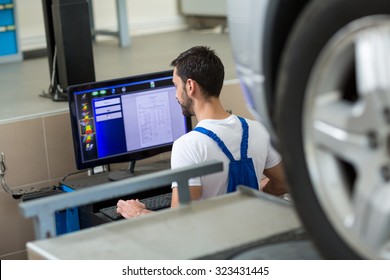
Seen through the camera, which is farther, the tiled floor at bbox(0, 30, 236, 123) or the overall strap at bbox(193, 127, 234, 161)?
the tiled floor at bbox(0, 30, 236, 123)

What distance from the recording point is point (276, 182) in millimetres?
4121

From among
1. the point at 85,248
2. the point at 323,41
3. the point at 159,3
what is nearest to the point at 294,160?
the point at 323,41

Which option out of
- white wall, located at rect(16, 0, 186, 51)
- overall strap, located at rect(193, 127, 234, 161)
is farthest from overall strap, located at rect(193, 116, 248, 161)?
white wall, located at rect(16, 0, 186, 51)

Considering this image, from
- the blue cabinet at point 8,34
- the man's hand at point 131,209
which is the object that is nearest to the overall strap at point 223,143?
the man's hand at point 131,209

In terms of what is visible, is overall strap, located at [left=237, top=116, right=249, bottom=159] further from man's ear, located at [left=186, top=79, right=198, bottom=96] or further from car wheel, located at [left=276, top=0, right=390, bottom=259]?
car wheel, located at [left=276, top=0, right=390, bottom=259]

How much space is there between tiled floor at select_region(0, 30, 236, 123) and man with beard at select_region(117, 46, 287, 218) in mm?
1533

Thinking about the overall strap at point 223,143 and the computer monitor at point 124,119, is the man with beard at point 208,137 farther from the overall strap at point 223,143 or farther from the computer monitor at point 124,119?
the computer monitor at point 124,119

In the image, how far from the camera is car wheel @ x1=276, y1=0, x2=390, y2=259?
1929 mm

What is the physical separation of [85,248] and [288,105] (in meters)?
0.71

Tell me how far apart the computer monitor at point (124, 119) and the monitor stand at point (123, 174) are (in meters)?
0.08

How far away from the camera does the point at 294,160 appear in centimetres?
211

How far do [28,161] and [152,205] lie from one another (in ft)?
3.66

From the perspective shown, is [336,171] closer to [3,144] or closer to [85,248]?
[85,248]
